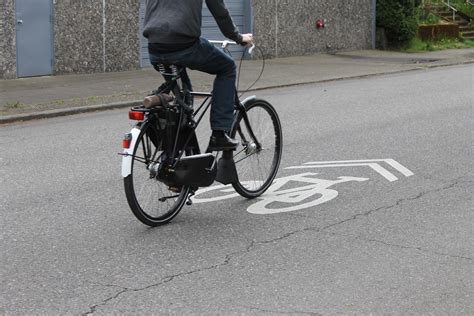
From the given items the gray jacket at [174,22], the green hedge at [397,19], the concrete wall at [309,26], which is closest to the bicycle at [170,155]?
the gray jacket at [174,22]

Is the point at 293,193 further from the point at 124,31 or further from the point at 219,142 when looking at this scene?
the point at 124,31

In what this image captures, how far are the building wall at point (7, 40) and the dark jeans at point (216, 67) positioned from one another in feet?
35.7

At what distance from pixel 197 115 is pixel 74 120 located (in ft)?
19.7

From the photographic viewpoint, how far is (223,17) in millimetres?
6512

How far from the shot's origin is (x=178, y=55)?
250 inches

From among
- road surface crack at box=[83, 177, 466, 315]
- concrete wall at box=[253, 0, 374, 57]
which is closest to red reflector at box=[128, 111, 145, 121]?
road surface crack at box=[83, 177, 466, 315]

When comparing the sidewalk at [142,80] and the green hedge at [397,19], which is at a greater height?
the green hedge at [397,19]

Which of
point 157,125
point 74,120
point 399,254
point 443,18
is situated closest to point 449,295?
point 399,254

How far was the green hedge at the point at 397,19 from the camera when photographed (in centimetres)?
2602

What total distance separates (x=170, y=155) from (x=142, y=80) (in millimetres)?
11099

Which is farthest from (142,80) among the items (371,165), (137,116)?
(137,116)

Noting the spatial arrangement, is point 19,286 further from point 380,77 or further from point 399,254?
point 380,77

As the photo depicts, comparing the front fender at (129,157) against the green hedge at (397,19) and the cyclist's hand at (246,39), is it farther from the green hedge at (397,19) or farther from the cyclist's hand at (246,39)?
the green hedge at (397,19)

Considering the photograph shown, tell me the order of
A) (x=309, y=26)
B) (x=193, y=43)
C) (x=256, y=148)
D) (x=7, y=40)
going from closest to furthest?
(x=193, y=43)
(x=256, y=148)
(x=7, y=40)
(x=309, y=26)
